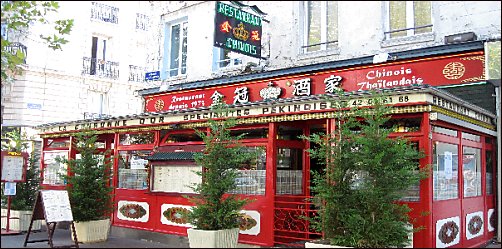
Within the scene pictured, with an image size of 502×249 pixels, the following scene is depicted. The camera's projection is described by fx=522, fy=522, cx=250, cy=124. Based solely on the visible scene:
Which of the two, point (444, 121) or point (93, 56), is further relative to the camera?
point (93, 56)

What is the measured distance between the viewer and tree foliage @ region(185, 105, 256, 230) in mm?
9398

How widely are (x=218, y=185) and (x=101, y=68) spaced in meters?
18.7

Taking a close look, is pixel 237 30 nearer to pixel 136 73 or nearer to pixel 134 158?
pixel 134 158

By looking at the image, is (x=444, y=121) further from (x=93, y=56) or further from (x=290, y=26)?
(x=93, y=56)

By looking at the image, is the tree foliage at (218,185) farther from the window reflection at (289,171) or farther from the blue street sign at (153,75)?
the blue street sign at (153,75)

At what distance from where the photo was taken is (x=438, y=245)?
8.60 meters

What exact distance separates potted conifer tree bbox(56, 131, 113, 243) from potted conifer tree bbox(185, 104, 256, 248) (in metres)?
2.88

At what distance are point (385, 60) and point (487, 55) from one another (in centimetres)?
217

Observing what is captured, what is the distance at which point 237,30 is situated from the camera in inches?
527

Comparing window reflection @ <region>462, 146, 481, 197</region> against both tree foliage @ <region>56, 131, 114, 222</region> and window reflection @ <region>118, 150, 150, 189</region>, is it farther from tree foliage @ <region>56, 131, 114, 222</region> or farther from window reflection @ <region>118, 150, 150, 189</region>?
tree foliage @ <region>56, 131, 114, 222</region>

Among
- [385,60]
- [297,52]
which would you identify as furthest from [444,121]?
[297,52]

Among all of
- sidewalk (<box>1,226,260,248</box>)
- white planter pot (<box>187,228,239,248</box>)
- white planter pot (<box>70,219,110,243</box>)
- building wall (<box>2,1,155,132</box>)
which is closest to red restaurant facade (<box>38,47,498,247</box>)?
sidewalk (<box>1,226,260,248</box>)

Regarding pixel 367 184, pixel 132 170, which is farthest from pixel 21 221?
pixel 367 184

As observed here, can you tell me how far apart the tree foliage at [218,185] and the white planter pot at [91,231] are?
2.80 meters
